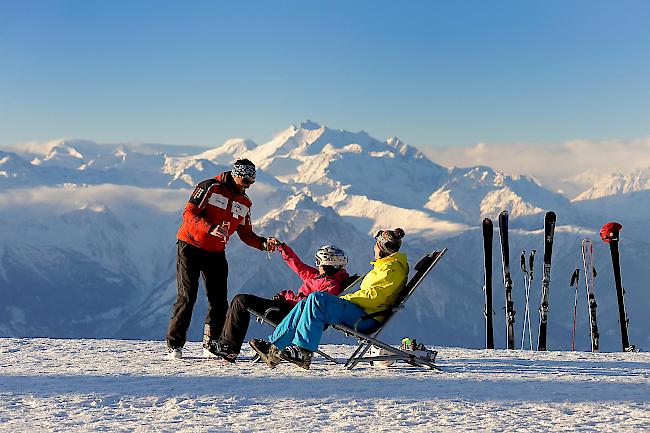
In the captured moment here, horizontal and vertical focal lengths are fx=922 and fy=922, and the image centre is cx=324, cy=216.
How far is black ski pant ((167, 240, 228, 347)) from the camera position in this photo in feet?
35.0

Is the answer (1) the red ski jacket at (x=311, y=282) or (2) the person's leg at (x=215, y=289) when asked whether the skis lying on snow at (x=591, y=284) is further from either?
(2) the person's leg at (x=215, y=289)

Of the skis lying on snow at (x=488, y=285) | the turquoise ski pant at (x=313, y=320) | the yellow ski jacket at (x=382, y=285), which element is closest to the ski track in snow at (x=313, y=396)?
the turquoise ski pant at (x=313, y=320)

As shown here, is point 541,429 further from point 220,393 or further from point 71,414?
point 71,414

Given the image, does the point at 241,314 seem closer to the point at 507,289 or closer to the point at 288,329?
the point at 288,329

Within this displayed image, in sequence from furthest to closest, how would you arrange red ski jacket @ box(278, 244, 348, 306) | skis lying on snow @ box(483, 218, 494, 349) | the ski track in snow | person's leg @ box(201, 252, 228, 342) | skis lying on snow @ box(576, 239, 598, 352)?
1. skis lying on snow @ box(576, 239, 598, 352)
2. skis lying on snow @ box(483, 218, 494, 349)
3. person's leg @ box(201, 252, 228, 342)
4. red ski jacket @ box(278, 244, 348, 306)
5. the ski track in snow

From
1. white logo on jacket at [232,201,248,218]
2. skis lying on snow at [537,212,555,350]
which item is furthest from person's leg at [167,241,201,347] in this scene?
skis lying on snow at [537,212,555,350]

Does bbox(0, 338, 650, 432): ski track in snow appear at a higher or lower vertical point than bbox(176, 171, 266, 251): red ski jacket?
lower

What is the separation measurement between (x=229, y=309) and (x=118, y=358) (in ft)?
5.85

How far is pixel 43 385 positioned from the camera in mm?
8602

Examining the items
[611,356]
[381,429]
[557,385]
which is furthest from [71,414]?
[611,356]

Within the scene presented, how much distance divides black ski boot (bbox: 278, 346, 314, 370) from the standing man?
4.80 ft

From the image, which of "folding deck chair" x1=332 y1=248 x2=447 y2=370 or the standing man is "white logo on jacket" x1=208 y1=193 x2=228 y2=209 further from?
"folding deck chair" x1=332 y1=248 x2=447 y2=370

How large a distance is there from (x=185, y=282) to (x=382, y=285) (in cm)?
238

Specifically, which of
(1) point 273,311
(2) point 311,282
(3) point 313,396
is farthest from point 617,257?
(3) point 313,396
